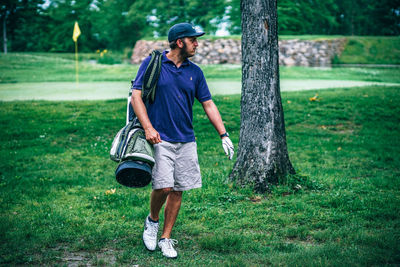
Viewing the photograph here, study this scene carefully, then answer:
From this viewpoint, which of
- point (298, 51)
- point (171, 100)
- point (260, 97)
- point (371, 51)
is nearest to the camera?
point (171, 100)

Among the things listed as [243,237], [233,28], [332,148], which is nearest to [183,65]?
[243,237]

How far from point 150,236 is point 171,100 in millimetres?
1351

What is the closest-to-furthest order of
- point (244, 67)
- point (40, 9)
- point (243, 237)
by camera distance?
point (243, 237) < point (244, 67) < point (40, 9)

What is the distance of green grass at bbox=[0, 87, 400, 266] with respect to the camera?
3953mm

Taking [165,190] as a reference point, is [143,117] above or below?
above

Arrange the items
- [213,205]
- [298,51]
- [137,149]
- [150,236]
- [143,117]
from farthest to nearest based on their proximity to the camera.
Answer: [298,51], [213,205], [150,236], [143,117], [137,149]

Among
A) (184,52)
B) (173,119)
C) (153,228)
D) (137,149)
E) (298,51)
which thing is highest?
(298,51)

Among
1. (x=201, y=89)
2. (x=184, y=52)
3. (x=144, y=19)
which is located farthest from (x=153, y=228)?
(x=144, y=19)

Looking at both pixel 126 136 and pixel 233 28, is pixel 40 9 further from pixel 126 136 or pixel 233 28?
pixel 126 136

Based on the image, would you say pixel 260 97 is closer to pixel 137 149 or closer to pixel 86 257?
pixel 137 149

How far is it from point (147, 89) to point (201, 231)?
5.77ft

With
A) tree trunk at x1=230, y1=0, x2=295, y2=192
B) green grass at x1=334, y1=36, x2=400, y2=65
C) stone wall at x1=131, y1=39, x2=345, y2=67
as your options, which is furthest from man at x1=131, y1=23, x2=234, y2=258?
stone wall at x1=131, y1=39, x2=345, y2=67

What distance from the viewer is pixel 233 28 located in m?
44.8

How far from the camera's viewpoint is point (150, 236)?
4.12 m
